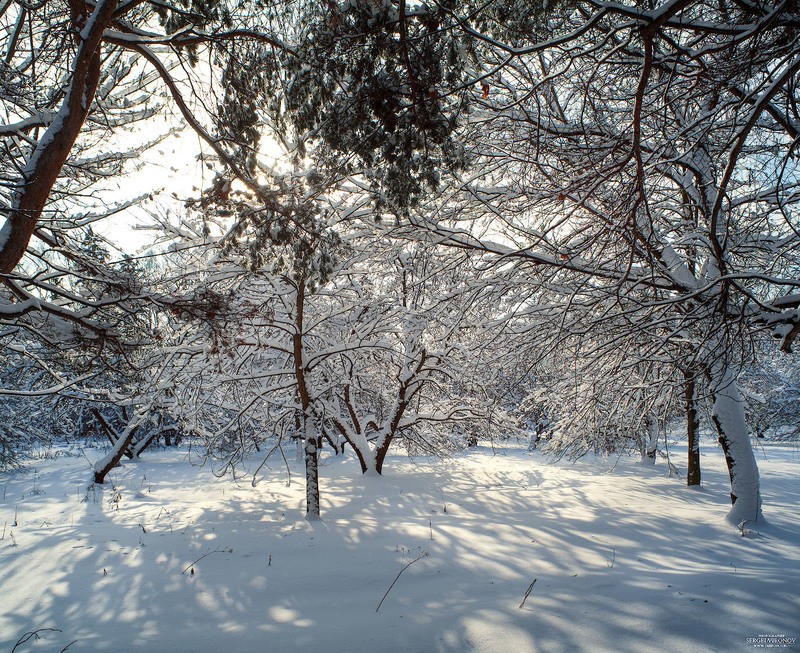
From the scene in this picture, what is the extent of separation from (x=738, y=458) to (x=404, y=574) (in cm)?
631

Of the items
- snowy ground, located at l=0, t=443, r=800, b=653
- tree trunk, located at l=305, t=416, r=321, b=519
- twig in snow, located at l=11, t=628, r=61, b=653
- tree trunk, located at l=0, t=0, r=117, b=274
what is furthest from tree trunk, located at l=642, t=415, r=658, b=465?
tree trunk, located at l=0, t=0, r=117, b=274

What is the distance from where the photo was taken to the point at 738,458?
720 cm

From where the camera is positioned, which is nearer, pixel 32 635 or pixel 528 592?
pixel 32 635

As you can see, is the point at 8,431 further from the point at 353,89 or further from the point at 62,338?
the point at 353,89

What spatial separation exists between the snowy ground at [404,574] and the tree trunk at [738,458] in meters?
0.37

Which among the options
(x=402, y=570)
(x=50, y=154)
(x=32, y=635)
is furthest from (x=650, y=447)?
(x=50, y=154)

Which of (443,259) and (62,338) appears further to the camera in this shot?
(443,259)

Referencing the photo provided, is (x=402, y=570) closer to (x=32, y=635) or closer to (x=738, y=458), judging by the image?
(x=32, y=635)

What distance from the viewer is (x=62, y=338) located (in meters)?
4.97

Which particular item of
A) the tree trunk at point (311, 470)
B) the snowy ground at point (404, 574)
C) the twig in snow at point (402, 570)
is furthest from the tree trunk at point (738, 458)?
→ the tree trunk at point (311, 470)

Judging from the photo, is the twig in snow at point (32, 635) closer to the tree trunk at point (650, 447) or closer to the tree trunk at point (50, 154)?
the tree trunk at point (50, 154)

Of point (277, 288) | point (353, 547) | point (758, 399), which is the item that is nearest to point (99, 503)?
point (277, 288)

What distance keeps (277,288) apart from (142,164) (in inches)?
126

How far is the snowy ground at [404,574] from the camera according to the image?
3346 mm
